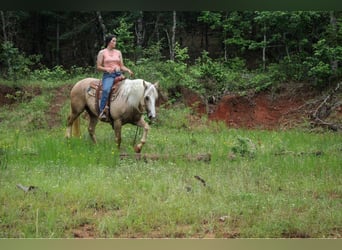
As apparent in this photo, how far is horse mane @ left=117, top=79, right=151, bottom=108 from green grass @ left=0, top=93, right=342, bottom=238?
1.81 ft

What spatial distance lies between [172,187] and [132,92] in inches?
72.9

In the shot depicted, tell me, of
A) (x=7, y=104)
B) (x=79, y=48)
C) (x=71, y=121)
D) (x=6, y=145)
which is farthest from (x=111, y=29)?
(x=6, y=145)

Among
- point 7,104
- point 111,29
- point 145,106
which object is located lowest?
point 7,104

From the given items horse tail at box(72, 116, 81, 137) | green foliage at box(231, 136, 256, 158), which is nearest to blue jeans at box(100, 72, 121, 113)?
horse tail at box(72, 116, 81, 137)

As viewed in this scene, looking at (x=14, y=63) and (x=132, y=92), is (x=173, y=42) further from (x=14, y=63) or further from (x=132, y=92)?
(x=132, y=92)

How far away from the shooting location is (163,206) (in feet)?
11.3

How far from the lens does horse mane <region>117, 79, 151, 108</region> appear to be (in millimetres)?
5387

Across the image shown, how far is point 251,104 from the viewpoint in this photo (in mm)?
9016

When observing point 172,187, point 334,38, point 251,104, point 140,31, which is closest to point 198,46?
point 140,31

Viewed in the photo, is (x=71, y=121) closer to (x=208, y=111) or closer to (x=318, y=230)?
(x=208, y=111)

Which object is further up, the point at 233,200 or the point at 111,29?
the point at 111,29

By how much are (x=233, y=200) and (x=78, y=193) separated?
118cm

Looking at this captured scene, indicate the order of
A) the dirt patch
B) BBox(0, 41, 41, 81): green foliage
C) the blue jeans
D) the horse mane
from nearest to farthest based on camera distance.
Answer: the horse mane → the blue jeans → the dirt patch → BBox(0, 41, 41, 81): green foliage

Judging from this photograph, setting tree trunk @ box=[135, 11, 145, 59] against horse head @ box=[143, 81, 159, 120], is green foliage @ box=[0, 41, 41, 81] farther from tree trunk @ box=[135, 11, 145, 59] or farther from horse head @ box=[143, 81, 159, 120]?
horse head @ box=[143, 81, 159, 120]
